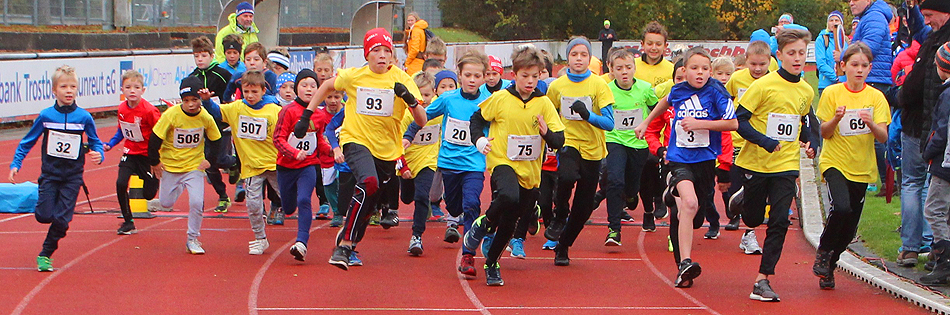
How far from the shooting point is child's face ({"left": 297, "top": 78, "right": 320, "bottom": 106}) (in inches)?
369

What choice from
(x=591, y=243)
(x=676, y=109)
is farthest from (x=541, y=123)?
(x=591, y=243)

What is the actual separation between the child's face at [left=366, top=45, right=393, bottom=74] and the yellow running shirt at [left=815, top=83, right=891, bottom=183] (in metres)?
3.20

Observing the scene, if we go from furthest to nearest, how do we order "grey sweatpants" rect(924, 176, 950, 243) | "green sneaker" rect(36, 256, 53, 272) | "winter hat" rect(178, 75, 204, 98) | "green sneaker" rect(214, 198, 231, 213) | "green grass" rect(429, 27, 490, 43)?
"green grass" rect(429, 27, 490, 43), "green sneaker" rect(214, 198, 231, 213), "winter hat" rect(178, 75, 204, 98), "green sneaker" rect(36, 256, 53, 272), "grey sweatpants" rect(924, 176, 950, 243)

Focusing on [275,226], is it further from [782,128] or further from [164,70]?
[164,70]

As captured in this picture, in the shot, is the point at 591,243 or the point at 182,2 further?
the point at 182,2

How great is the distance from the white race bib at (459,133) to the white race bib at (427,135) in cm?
77

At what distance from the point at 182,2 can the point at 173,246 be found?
2357 centimetres

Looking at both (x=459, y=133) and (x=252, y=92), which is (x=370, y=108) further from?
(x=252, y=92)

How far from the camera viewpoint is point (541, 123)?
772cm

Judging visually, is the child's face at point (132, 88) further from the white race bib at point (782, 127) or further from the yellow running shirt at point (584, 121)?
the white race bib at point (782, 127)

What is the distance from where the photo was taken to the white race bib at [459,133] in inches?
363

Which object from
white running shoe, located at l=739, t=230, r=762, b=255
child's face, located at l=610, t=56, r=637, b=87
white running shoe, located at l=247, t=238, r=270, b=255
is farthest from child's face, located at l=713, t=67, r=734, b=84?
white running shoe, located at l=247, t=238, r=270, b=255

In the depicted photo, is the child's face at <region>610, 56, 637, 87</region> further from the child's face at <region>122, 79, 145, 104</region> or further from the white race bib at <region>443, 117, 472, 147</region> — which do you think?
the child's face at <region>122, 79, 145, 104</region>

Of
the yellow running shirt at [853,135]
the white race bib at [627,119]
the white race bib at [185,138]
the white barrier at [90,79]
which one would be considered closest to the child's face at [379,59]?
the white race bib at [185,138]
